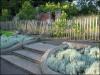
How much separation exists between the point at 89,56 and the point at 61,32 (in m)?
8.24

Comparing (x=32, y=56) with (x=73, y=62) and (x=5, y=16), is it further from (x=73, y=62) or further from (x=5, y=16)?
(x=5, y=16)

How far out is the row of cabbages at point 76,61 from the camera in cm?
854

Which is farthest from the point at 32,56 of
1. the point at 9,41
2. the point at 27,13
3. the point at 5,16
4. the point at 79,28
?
the point at 5,16

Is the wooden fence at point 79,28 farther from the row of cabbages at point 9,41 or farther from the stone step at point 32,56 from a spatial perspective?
the stone step at point 32,56

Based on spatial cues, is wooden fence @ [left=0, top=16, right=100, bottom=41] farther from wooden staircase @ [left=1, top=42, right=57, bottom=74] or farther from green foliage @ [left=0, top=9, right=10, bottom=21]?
green foliage @ [left=0, top=9, right=10, bottom=21]

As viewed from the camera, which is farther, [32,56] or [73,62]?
[32,56]

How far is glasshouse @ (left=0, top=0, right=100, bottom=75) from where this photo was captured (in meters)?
9.40

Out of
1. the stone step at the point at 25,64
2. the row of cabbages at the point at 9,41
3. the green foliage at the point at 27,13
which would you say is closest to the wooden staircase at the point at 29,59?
the stone step at the point at 25,64

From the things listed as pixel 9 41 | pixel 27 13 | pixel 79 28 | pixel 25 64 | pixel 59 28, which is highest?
pixel 27 13

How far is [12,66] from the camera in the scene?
1217cm

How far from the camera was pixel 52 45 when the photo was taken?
46.4ft

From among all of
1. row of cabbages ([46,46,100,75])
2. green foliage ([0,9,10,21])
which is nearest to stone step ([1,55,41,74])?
row of cabbages ([46,46,100,75])

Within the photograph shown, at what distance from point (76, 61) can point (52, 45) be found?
16.5 ft

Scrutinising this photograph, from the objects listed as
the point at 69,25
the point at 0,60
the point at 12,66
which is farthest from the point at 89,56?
the point at 69,25
